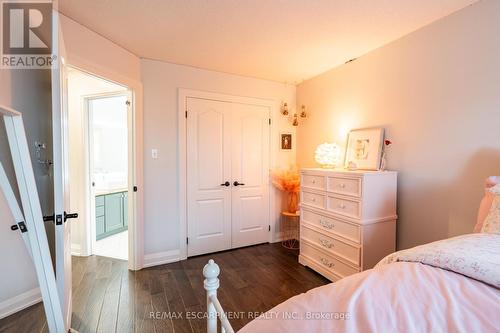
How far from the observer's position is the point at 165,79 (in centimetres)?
286

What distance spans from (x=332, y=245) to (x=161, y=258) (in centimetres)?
197

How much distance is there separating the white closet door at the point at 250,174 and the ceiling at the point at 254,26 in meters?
0.82

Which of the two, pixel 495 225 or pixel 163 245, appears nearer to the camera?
pixel 495 225

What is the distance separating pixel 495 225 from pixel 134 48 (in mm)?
3203

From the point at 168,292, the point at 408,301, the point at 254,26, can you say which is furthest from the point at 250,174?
the point at 408,301

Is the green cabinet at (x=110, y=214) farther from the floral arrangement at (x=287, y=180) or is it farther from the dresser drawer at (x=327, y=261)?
the dresser drawer at (x=327, y=261)

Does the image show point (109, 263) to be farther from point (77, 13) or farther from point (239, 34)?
point (239, 34)

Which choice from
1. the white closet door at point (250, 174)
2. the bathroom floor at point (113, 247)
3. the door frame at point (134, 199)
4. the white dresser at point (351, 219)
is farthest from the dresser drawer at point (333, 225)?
the bathroom floor at point (113, 247)

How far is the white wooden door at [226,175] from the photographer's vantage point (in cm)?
307

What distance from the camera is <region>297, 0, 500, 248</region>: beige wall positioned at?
1.75 meters

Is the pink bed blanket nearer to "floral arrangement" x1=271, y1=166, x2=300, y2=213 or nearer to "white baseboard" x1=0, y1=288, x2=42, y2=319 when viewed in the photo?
"white baseboard" x1=0, y1=288, x2=42, y2=319

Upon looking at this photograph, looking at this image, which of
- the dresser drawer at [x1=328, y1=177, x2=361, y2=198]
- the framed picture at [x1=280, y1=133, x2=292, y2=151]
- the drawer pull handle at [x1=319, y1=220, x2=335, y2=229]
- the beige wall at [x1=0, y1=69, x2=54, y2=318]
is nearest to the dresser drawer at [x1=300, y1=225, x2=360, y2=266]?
the drawer pull handle at [x1=319, y1=220, x2=335, y2=229]

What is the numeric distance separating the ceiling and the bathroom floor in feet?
8.16

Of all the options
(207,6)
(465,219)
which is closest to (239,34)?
(207,6)
